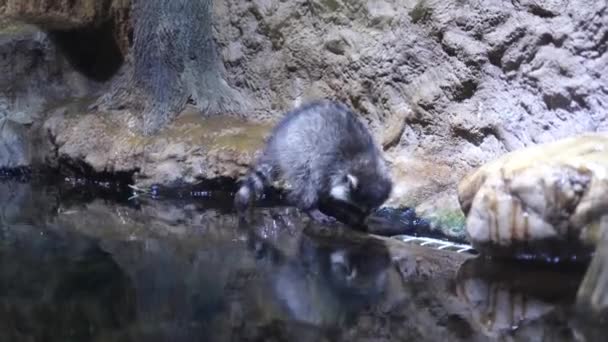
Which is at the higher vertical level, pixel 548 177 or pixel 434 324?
Answer: pixel 548 177

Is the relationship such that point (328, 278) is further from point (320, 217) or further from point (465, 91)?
point (465, 91)

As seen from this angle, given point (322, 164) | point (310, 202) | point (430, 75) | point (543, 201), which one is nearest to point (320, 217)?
point (310, 202)

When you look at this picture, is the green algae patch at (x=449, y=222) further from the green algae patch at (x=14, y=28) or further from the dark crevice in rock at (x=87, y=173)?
the green algae patch at (x=14, y=28)

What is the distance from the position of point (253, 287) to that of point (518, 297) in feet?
4.88

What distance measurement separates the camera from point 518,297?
14.2 ft

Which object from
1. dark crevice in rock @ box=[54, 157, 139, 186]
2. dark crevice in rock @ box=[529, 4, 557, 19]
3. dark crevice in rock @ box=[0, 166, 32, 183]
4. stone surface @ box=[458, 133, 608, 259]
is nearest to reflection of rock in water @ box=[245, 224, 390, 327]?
stone surface @ box=[458, 133, 608, 259]

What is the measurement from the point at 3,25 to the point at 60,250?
4578mm

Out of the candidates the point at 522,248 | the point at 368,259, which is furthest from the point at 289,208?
the point at 522,248

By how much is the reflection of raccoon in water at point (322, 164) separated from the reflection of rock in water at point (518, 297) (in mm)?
1299

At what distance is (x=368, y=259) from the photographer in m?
5.34

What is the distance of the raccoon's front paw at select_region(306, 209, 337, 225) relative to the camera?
6406mm

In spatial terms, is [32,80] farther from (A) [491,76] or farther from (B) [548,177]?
(B) [548,177]

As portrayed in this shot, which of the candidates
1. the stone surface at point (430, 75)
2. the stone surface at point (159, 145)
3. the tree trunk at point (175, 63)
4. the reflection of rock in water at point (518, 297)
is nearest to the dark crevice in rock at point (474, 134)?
the stone surface at point (430, 75)

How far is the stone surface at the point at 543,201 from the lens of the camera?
15.0ft
